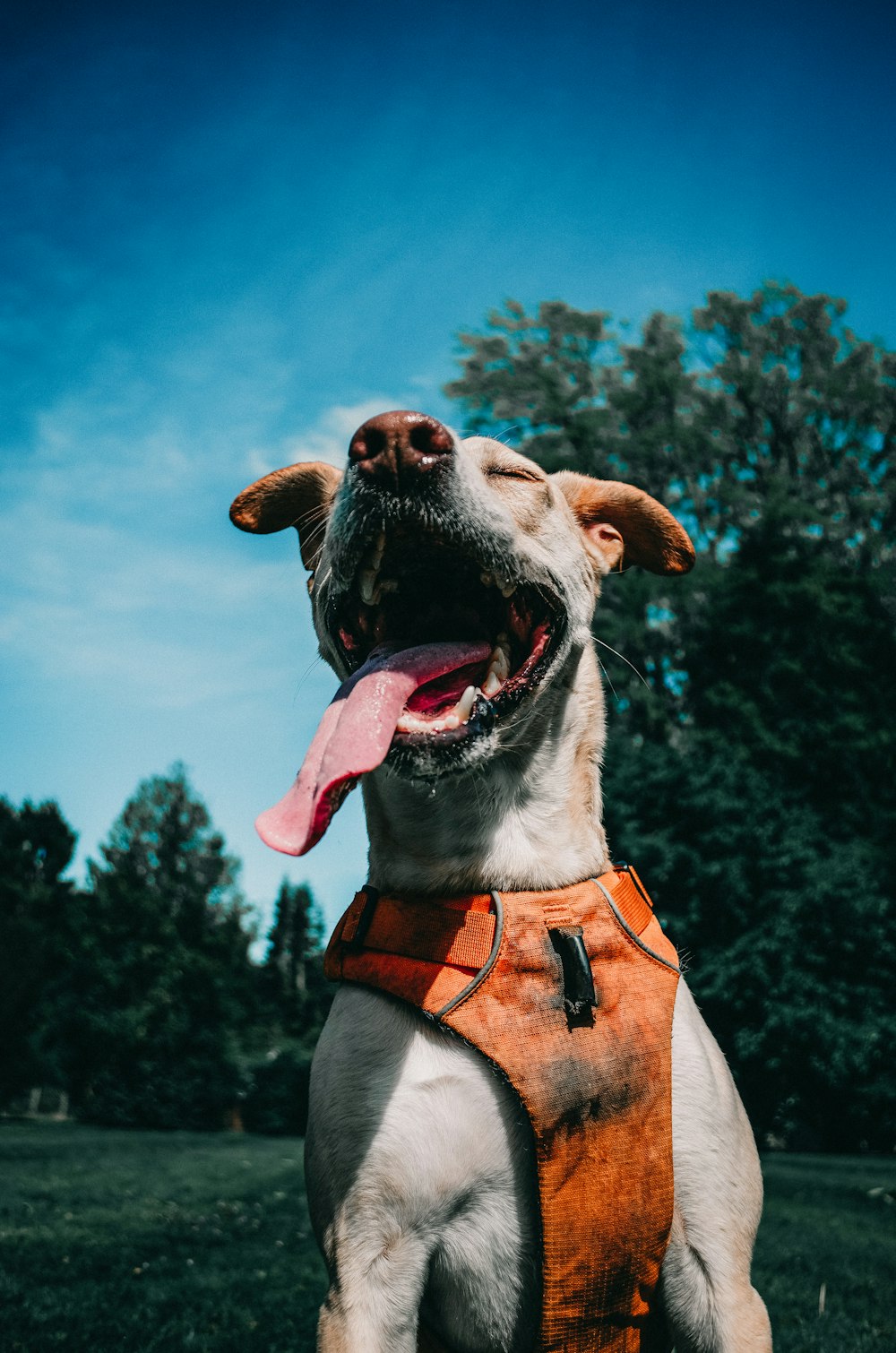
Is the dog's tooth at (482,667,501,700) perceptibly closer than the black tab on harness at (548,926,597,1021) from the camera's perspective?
No

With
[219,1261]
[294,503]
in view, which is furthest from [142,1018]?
[294,503]

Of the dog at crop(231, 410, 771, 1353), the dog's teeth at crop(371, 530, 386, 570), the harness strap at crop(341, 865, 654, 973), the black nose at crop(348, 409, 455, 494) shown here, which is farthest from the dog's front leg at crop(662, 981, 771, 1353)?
the black nose at crop(348, 409, 455, 494)

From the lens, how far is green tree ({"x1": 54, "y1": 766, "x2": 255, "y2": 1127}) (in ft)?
103

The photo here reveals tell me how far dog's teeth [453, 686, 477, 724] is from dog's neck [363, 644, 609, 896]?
14 centimetres

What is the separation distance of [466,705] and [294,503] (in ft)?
3.98

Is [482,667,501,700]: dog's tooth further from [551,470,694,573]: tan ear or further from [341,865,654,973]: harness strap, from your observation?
[551,470,694,573]: tan ear

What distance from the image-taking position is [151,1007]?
33.0m

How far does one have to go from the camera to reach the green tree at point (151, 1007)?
103ft

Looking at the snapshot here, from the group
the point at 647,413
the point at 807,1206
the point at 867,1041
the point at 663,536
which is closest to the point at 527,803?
the point at 663,536

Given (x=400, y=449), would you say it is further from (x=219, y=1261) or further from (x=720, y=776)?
(x=720, y=776)

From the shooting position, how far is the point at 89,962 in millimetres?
34062

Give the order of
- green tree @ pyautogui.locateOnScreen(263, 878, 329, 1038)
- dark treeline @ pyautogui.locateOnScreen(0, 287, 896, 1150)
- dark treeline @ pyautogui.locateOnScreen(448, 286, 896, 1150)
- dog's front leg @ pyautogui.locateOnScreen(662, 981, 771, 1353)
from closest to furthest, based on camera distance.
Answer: dog's front leg @ pyautogui.locateOnScreen(662, 981, 771, 1353) < dark treeline @ pyautogui.locateOnScreen(0, 287, 896, 1150) < dark treeline @ pyautogui.locateOnScreen(448, 286, 896, 1150) < green tree @ pyautogui.locateOnScreen(263, 878, 329, 1038)

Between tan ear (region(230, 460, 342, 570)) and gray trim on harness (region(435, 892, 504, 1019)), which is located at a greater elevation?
tan ear (region(230, 460, 342, 570))

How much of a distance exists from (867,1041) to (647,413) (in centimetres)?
→ 1561
